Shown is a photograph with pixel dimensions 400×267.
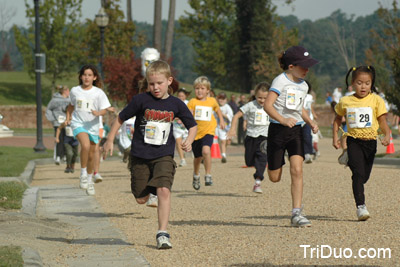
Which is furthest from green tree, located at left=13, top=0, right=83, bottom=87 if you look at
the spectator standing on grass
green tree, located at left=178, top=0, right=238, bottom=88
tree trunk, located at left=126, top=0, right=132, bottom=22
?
the spectator standing on grass

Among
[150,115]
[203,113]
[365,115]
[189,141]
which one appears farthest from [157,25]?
[189,141]

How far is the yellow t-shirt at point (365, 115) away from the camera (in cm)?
852

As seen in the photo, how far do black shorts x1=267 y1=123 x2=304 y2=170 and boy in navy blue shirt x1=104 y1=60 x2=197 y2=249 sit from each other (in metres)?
1.20

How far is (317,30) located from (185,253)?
163178 millimetres

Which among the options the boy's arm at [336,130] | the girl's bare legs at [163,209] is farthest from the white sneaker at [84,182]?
the girl's bare legs at [163,209]

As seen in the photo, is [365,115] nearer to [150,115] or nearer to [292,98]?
[292,98]

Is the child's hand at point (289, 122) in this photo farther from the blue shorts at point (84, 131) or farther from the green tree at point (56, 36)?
the green tree at point (56, 36)

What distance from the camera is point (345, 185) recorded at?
12234mm

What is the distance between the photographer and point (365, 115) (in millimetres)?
8523

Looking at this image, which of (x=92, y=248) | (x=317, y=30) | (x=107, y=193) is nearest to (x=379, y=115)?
(x=92, y=248)

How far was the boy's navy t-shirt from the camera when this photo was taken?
734 cm

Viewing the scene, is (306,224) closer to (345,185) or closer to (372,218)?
(372,218)

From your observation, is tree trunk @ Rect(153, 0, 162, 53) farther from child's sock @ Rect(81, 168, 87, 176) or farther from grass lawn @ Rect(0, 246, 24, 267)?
grass lawn @ Rect(0, 246, 24, 267)

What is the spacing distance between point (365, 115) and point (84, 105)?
4652 mm
